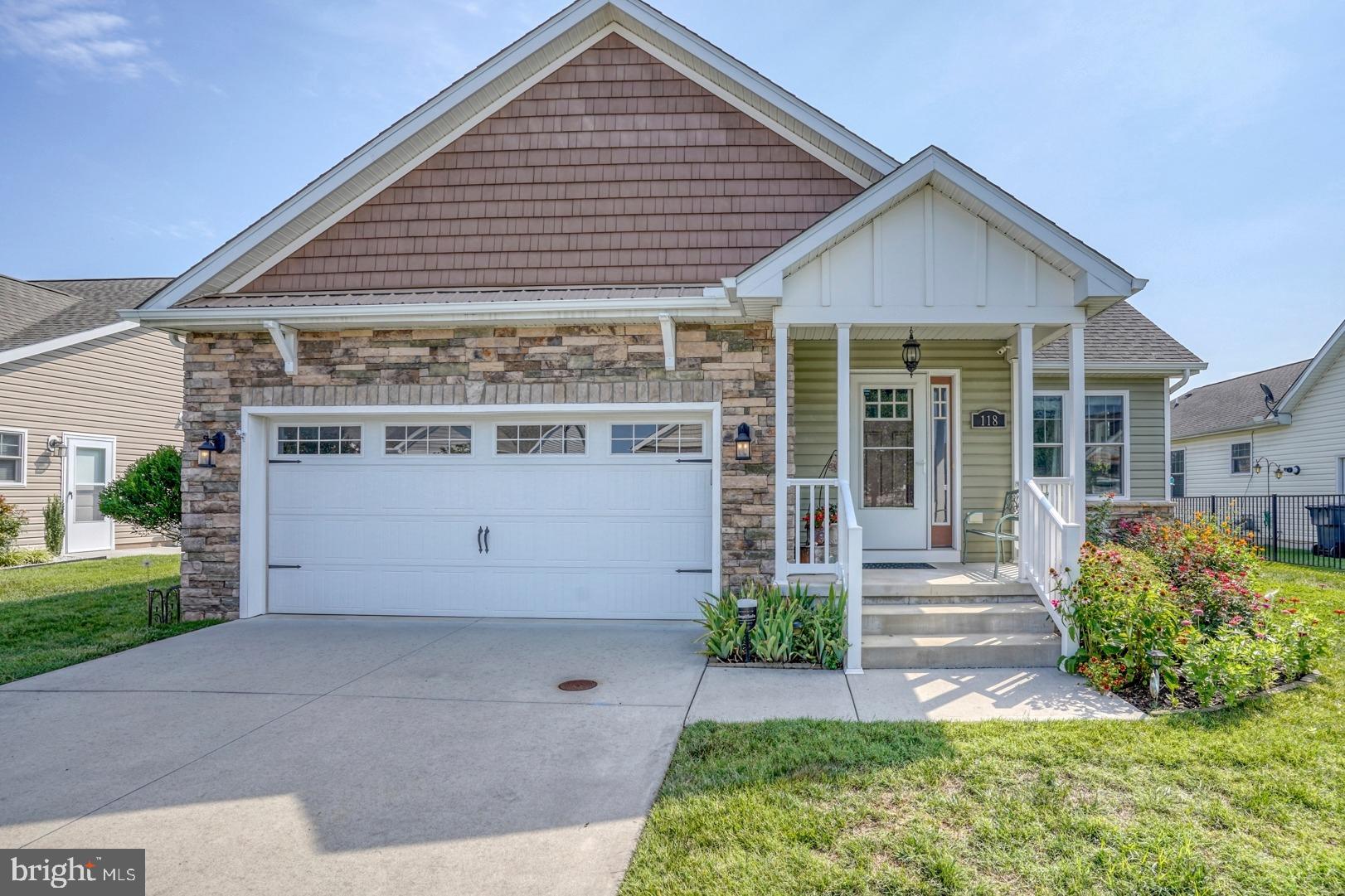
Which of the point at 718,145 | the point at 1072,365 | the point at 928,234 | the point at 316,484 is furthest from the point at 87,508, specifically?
the point at 1072,365

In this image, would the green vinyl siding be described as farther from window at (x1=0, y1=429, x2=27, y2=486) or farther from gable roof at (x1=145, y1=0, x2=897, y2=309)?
window at (x1=0, y1=429, x2=27, y2=486)

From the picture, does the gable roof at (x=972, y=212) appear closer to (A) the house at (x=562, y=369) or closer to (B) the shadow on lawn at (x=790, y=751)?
(A) the house at (x=562, y=369)

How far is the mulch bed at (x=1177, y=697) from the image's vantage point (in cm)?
432

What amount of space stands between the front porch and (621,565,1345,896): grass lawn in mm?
1536

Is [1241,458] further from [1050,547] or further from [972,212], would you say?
[972,212]

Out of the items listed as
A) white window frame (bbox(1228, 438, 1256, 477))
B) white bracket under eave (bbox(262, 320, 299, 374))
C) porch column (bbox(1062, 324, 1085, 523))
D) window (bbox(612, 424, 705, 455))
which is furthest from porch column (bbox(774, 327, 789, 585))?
white window frame (bbox(1228, 438, 1256, 477))

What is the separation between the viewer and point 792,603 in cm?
581

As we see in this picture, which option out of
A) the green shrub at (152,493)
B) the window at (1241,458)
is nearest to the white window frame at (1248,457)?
the window at (1241,458)

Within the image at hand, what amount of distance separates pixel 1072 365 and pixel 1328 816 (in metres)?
3.94

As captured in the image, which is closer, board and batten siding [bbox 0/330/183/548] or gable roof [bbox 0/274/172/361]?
board and batten siding [bbox 0/330/183/548]

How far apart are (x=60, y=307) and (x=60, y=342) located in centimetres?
324

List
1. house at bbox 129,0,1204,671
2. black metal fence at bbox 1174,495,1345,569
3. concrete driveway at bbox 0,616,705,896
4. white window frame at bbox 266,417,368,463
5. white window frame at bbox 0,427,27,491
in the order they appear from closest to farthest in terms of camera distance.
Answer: concrete driveway at bbox 0,616,705,896 < house at bbox 129,0,1204,671 < white window frame at bbox 266,417,368,463 < white window frame at bbox 0,427,27,491 < black metal fence at bbox 1174,495,1345,569

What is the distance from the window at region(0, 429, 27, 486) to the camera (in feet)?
39.5

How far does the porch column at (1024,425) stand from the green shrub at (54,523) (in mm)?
15699
